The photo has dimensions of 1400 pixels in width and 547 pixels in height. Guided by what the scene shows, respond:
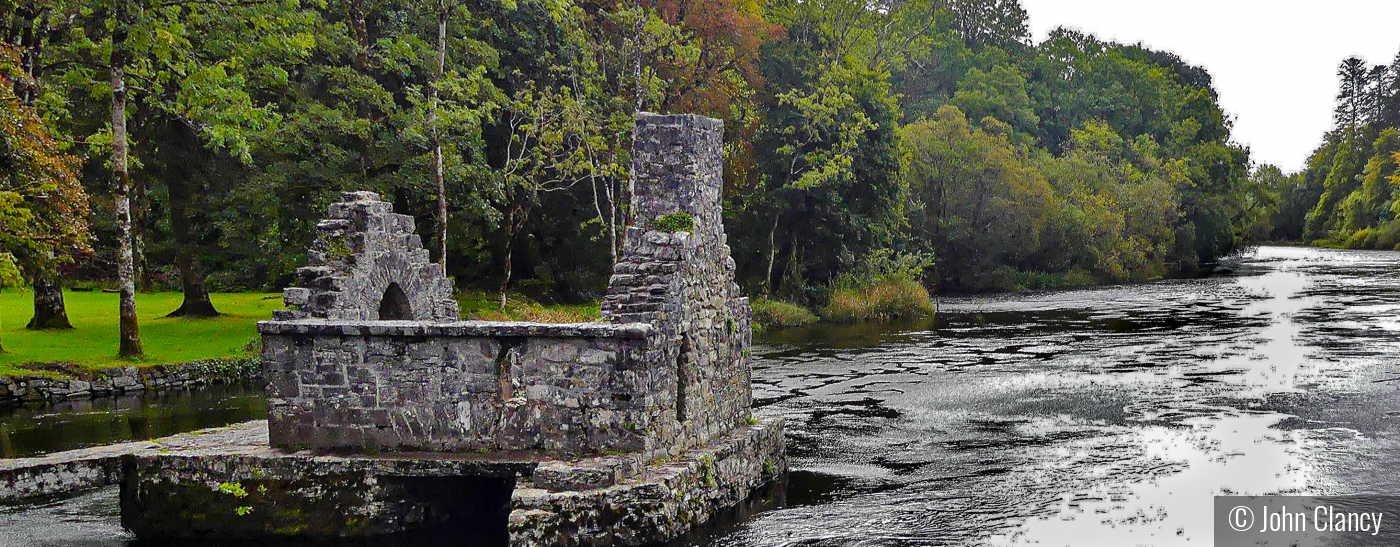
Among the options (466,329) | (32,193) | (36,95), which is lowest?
(466,329)

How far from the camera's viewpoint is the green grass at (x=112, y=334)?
25.0 metres

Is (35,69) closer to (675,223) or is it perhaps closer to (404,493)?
(404,493)

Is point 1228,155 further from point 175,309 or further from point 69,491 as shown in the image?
point 69,491

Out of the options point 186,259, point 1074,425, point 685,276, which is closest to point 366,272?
point 685,276

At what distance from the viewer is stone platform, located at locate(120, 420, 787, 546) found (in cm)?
1194

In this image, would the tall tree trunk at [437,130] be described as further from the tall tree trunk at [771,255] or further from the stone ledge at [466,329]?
the stone ledge at [466,329]

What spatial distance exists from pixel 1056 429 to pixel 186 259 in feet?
77.1

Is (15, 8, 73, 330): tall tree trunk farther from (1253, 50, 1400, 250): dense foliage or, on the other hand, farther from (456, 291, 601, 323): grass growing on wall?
(1253, 50, 1400, 250): dense foliage

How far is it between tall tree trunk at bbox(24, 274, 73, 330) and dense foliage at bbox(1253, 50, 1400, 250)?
249 feet

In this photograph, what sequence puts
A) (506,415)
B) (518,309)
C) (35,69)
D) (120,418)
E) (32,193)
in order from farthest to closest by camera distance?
1. (518,309)
2. (35,69)
3. (32,193)
4. (120,418)
5. (506,415)

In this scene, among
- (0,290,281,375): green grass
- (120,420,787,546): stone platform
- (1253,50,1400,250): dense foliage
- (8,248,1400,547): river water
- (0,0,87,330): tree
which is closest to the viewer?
(120,420,787,546): stone platform

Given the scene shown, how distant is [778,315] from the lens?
39250mm

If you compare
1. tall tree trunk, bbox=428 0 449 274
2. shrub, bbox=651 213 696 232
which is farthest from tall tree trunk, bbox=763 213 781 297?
shrub, bbox=651 213 696 232

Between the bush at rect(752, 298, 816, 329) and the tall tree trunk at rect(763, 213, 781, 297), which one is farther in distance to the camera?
the tall tree trunk at rect(763, 213, 781, 297)
